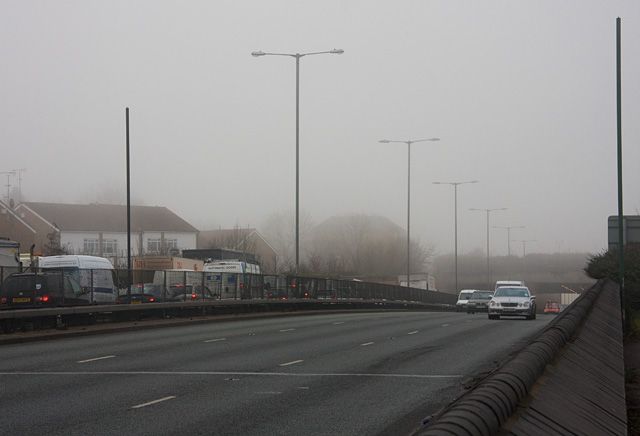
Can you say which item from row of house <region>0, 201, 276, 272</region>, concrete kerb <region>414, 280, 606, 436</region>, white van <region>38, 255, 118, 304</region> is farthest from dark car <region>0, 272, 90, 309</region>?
row of house <region>0, 201, 276, 272</region>

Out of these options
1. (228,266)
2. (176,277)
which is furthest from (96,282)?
(228,266)

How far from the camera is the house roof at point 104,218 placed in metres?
91.6

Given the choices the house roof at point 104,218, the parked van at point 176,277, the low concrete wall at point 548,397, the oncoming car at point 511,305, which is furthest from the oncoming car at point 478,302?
the house roof at point 104,218

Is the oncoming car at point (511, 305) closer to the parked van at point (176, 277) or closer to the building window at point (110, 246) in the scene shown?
the parked van at point (176, 277)

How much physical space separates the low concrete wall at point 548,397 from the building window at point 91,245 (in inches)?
3436

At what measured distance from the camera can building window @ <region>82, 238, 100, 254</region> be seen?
9062 centimetres

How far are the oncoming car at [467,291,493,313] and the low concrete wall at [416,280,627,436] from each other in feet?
140

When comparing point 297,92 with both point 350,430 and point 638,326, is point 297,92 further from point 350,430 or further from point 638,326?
point 350,430

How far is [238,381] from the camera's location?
12.8m

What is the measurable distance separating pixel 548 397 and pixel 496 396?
952mm

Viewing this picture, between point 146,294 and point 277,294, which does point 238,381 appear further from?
point 277,294

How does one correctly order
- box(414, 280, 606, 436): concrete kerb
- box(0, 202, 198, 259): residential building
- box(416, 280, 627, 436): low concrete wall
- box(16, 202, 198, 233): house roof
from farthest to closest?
box(16, 202, 198, 233): house roof, box(0, 202, 198, 259): residential building, box(416, 280, 627, 436): low concrete wall, box(414, 280, 606, 436): concrete kerb

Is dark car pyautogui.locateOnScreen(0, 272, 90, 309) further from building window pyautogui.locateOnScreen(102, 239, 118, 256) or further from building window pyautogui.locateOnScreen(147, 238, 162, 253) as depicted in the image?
building window pyautogui.locateOnScreen(147, 238, 162, 253)

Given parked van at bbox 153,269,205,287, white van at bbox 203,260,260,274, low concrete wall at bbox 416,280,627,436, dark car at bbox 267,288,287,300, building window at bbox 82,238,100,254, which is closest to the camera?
low concrete wall at bbox 416,280,627,436
